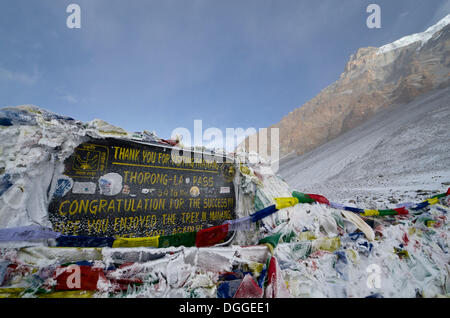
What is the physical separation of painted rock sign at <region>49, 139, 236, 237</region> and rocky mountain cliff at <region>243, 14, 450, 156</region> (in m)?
31.7

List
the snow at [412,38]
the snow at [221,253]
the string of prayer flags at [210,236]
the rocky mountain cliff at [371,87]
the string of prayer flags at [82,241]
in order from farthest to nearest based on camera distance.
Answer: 1. the snow at [412,38]
2. the rocky mountain cliff at [371,87]
3. the string of prayer flags at [210,236]
4. the string of prayer flags at [82,241]
5. the snow at [221,253]

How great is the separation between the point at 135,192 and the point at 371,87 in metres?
43.9

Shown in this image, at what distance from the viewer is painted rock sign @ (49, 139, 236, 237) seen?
197 centimetres

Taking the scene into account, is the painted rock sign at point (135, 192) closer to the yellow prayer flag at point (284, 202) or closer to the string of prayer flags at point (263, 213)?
the string of prayer flags at point (263, 213)

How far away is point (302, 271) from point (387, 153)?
41.4 feet

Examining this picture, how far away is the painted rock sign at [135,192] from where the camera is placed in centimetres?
197

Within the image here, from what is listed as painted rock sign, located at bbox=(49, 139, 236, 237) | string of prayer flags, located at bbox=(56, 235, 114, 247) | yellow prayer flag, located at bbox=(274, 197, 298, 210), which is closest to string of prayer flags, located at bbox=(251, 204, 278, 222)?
yellow prayer flag, located at bbox=(274, 197, 298, 210)

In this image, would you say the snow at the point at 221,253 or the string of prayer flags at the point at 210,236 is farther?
the string of prayer flags at the point at 210,236

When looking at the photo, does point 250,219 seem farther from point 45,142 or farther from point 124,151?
point 45,142

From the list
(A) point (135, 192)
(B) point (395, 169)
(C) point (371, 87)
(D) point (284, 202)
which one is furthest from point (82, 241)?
(C) point (371, 87)

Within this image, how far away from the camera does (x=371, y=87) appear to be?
109 ft

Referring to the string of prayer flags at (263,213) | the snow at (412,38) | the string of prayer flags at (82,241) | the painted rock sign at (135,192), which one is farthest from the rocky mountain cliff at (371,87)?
the string of prayer flags at (82,241)

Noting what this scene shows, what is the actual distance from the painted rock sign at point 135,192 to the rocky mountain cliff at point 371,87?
31727 mm
